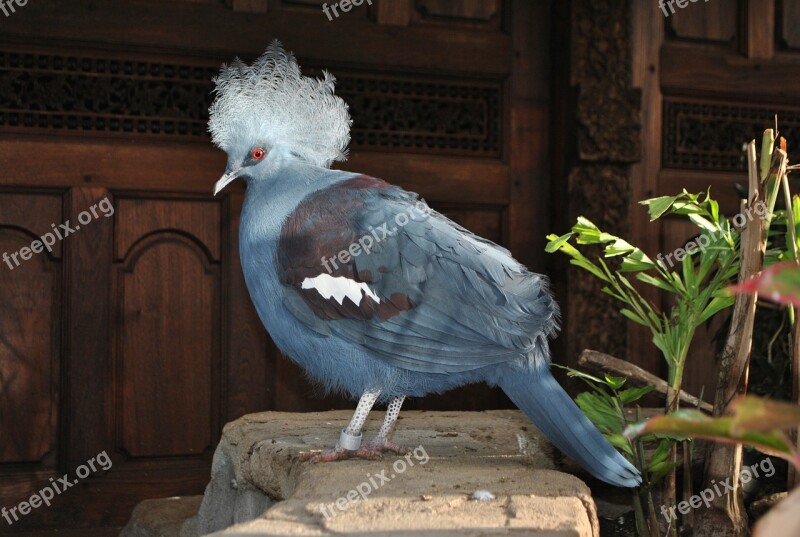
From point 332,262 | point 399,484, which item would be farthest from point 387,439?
point 332,262

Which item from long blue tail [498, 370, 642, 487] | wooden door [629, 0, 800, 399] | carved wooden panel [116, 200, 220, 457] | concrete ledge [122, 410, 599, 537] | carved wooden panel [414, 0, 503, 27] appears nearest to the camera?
concrete ledge [122, 410, 599, 537]

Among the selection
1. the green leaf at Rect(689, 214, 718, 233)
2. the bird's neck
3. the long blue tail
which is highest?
the bird's neck

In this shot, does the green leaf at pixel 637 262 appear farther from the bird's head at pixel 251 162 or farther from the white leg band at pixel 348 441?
the bird's head at pixel 251 162

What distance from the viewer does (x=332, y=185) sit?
7.50ft

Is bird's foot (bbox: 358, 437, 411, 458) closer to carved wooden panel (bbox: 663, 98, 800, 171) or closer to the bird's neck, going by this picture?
the bird's neck

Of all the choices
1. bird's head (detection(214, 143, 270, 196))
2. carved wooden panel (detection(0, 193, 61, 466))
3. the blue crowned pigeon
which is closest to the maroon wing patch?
the blue crowned pigeon

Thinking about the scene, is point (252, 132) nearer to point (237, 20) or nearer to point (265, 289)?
point (265, 289)

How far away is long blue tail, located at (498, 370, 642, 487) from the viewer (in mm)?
2080

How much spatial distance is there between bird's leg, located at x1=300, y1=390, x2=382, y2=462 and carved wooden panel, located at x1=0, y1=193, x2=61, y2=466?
145cm

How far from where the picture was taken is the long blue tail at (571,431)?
6.82 feet

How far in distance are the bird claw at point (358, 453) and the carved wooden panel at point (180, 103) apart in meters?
1.56

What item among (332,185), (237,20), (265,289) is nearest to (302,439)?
(265,289)

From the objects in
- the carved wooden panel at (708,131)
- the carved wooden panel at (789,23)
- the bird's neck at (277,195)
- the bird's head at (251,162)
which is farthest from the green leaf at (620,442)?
the carved wooden panel at (789,23)

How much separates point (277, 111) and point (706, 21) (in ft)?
7.81
